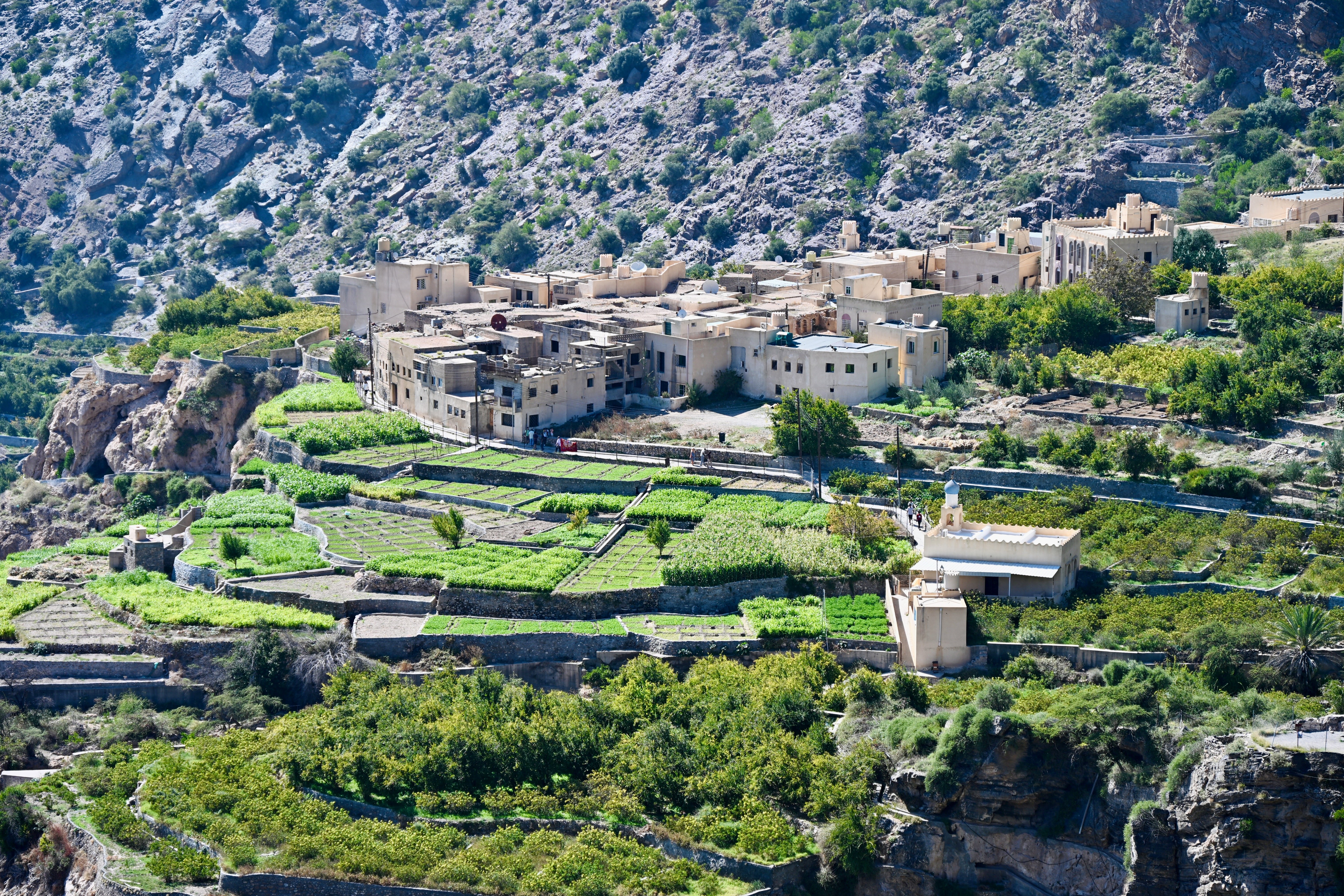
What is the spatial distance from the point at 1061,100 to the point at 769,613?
5237 cm

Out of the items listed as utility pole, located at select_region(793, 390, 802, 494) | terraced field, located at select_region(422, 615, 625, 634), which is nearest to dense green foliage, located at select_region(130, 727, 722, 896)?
terraced field, located at select_region(422, 615, 625, 634)

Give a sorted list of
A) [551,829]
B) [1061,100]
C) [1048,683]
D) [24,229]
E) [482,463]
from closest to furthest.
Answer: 1. [551,829]
2. [1048,683]
3. [482,463]
4. [1061,100]
5. [24,229]

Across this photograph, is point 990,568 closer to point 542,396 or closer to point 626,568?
point 626,568

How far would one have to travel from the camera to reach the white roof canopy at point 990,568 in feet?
166

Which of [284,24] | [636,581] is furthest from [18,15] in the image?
[636,581]

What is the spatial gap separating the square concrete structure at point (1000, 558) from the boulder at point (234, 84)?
84749 millimetres

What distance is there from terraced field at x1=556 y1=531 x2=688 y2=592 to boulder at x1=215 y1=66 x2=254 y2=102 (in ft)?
254

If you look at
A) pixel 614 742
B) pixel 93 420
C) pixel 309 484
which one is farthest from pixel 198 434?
pixel 614 742

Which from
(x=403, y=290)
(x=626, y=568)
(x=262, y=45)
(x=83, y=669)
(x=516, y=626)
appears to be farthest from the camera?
(x=262, y=45)

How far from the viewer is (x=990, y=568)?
5100 centimetres

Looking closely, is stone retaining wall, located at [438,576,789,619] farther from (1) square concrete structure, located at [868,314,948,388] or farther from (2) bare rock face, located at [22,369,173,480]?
(2) bare rock face, located at [22,369,173,480]

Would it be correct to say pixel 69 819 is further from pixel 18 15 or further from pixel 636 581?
pixel 18 15

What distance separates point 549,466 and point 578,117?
5419 centimetres

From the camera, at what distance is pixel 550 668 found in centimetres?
5116
